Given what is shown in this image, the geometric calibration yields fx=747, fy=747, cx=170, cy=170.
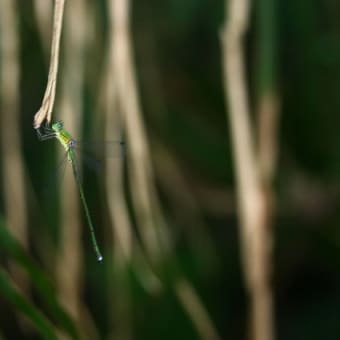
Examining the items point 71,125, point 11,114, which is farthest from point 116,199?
point 11,114

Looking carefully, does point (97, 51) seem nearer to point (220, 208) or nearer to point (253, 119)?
point (253, 119)

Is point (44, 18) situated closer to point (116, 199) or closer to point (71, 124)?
point (71, 124)

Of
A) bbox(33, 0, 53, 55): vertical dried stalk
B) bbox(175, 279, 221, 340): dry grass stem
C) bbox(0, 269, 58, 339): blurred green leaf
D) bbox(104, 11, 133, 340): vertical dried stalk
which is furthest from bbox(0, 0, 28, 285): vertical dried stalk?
bbox(0, 269, 58, 339): blurred green leaf

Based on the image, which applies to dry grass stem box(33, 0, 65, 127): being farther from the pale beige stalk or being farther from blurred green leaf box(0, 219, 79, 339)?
the pale beige stalk

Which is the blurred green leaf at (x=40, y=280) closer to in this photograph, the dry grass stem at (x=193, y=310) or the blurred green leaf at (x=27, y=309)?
the blurred green leaf at (x=27, y=309)

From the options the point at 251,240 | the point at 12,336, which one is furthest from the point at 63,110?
the point at 12,336
